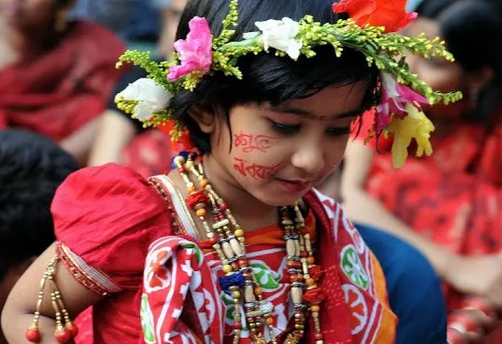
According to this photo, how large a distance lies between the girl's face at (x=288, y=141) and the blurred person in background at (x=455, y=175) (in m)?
1.27

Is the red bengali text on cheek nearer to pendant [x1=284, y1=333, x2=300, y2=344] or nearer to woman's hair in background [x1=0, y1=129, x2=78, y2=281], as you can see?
pendant [x1=284, y1=333, x2=300, y2=344]

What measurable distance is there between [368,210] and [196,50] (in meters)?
1.47

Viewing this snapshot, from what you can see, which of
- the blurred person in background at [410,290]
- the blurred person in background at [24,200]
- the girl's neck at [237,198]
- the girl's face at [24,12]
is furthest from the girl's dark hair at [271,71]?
the girl's face at [24,12]

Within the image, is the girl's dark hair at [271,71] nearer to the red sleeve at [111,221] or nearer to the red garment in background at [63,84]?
the red sleeve at [111,221]

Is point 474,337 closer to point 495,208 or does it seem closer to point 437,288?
point 437,288

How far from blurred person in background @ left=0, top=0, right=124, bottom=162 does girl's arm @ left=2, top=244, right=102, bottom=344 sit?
1.77 meters

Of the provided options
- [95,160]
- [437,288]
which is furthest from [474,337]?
[95,160]

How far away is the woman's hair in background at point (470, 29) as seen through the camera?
288 centimetres

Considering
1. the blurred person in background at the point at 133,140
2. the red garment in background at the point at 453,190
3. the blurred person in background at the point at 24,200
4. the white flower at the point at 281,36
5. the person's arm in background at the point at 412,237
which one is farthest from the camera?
the blurred person in background at the point at 133,140

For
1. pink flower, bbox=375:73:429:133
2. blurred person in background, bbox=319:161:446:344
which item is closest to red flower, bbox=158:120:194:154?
pink flower, bbox=375:73:429:133

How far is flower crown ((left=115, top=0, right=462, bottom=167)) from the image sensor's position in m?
1.43

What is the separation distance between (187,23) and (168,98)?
129 mm

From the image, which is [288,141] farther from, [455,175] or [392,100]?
[455,175]

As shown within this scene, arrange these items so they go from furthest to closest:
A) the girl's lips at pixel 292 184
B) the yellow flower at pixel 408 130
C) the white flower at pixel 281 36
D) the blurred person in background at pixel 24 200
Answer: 1. the blurred person in background at pixel 24 200
2. the yellow flower at pixel 408 130
3. the girl's lips at pixel 292 184
4. the white flower at pixel 281 36
